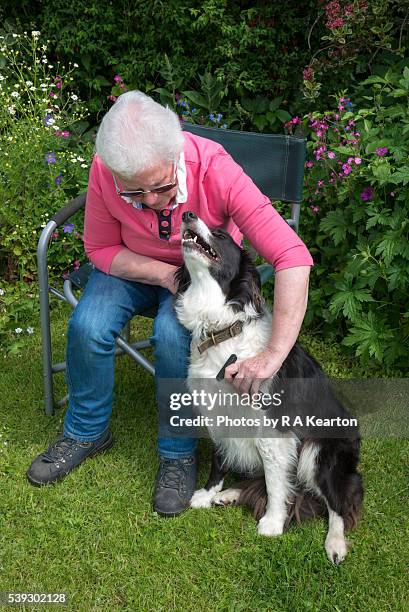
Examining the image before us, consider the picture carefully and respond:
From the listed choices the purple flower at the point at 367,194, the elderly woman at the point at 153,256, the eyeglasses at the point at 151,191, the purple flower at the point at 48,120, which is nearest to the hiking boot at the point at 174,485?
the elderly woman at the point at 153,256

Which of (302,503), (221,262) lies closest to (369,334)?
(302,503)

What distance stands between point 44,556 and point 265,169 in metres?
1.79

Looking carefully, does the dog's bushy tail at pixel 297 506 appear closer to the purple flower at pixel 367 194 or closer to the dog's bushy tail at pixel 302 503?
the dog's bushy tail at pixel 302 503

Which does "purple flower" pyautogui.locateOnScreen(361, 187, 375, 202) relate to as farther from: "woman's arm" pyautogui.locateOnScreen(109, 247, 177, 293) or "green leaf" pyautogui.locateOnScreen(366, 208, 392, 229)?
"woman's arm" pyautogui.locateOnScreen(109, 247, 177, 293)

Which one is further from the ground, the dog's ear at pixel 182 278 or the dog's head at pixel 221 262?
the dog's head at pixel 221 262

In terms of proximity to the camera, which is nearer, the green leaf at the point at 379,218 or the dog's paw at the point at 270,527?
the dog's paw at the point at 270,527

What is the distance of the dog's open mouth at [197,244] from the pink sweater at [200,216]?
0.17 m

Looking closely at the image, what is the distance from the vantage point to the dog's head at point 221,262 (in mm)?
2023

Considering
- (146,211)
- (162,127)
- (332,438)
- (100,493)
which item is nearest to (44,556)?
(100,493)

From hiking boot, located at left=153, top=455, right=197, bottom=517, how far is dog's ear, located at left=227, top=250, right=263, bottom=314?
2.44ft

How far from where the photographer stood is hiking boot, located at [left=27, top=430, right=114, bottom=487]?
2547mm

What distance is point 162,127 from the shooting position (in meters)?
1.98

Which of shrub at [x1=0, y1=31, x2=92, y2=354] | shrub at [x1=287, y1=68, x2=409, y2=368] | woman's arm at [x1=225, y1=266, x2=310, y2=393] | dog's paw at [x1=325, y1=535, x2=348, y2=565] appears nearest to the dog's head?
woman's arm at [x1=225, y1=266, x2=310, y2=393]

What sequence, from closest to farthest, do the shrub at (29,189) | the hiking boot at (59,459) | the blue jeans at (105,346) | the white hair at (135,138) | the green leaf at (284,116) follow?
the white hair at (135,138), the blue jeans at (105,346), the hiking boot at (59,459), the shrub at (29,189), the green leaf at (284,116)
